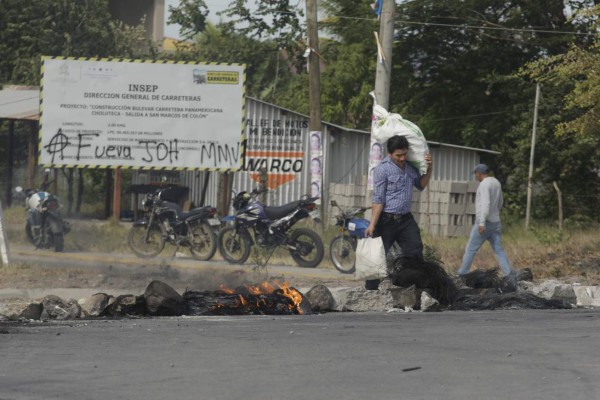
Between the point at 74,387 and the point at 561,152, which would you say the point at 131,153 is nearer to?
the point at 74,387

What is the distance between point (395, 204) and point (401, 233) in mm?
319

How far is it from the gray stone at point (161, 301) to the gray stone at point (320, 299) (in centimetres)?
142

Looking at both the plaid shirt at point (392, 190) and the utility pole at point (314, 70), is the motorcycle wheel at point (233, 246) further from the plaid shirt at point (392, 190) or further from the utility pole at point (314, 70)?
the utility pole at point (314, 70)

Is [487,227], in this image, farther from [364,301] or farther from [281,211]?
[281,211]

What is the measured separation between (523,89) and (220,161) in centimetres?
1641

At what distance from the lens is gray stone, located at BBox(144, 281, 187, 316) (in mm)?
10922

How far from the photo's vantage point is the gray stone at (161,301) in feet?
35.8

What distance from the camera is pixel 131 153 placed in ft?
56.5

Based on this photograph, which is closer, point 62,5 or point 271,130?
point 271,130

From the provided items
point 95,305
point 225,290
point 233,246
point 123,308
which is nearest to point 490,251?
point 233,246

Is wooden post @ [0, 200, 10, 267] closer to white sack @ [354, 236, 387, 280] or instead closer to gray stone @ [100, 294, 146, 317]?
gray stone @ [100, 294, 146, 317]

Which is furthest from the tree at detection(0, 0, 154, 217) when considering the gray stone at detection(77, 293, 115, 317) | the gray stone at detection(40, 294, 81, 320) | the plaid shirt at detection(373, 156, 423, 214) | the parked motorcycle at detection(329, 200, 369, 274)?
the gray stone at detection(40, 294, 81, 320)

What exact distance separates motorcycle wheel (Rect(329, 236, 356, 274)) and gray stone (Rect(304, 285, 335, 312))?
4792mm

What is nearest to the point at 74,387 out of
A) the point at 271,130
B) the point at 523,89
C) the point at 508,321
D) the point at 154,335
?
the point at 154,335
